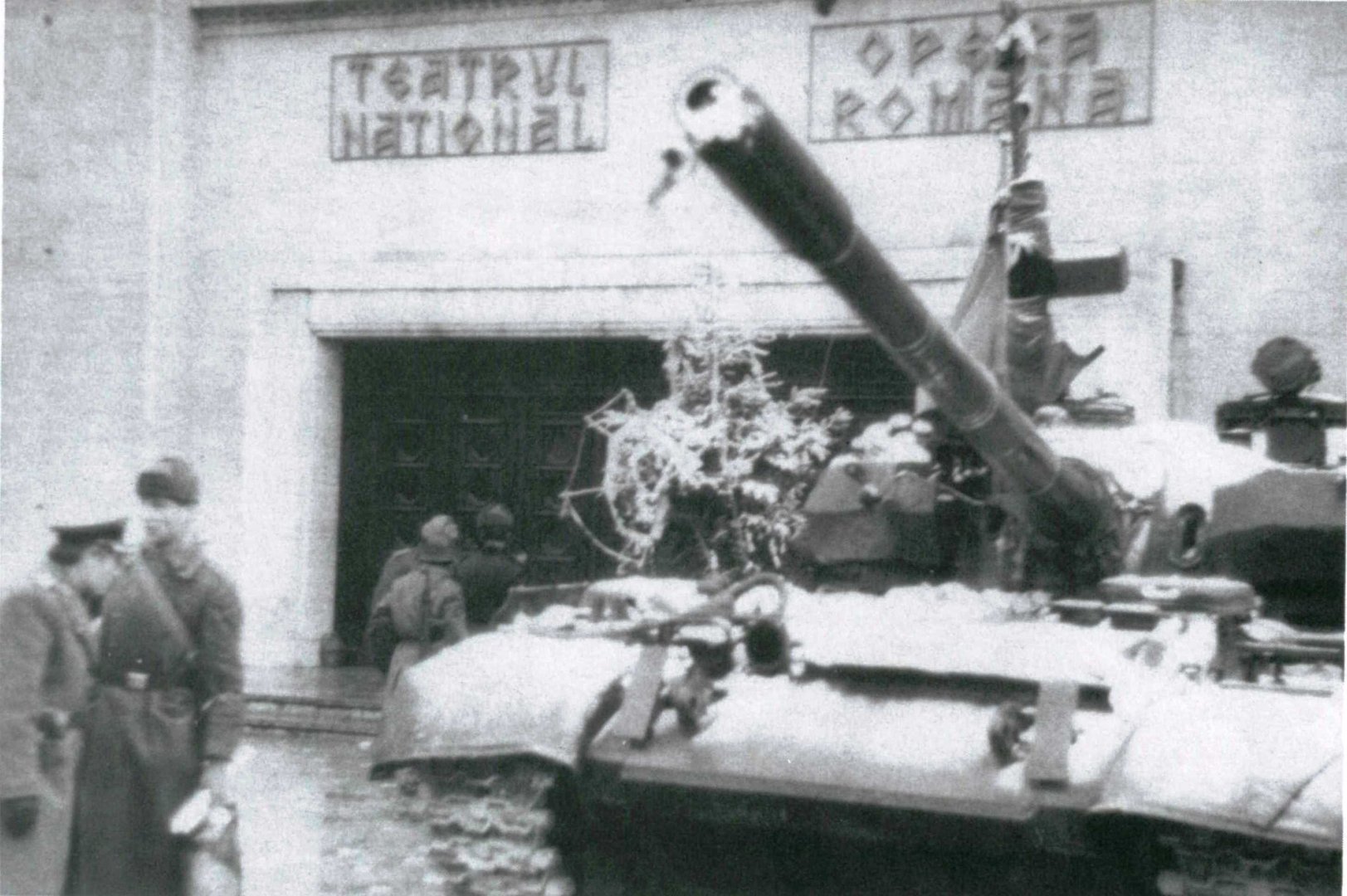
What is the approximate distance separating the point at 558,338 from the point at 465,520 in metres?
1.67

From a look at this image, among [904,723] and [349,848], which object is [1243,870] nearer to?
[904,723]

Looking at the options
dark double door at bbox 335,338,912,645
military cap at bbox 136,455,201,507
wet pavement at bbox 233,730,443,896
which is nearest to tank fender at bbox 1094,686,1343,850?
wet pavement at bbox 233,730,443,896

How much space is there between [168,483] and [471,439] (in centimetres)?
863

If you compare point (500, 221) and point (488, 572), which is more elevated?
point (500, 221)

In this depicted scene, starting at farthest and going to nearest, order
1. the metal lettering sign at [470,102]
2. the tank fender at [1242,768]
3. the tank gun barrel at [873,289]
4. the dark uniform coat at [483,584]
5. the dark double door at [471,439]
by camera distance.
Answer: the dark double door at [471,439], the metal lettering sign at [470,102], the dark uniform coat at [483,584], the tank fender at [1242,768], the tank gun barrel at [873,289]

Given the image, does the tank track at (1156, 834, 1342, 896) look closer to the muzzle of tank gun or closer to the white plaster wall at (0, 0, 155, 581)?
the muzzle of tank gun

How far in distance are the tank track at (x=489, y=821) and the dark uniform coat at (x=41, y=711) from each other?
3.03 feet

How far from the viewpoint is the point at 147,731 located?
17.1 feet

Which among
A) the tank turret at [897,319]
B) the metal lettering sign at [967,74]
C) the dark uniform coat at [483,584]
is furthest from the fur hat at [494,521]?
the tank turret at [897,319]

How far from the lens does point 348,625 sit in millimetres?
14078

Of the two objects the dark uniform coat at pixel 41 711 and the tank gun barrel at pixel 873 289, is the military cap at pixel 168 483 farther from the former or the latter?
the tank gun barrel at pixel 873 289

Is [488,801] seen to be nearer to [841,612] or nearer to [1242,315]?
[841,612]

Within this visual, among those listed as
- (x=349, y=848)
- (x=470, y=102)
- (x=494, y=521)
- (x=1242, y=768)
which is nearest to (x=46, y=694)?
(x=1242, y=768)

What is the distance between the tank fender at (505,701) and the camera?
4910 millimetres
